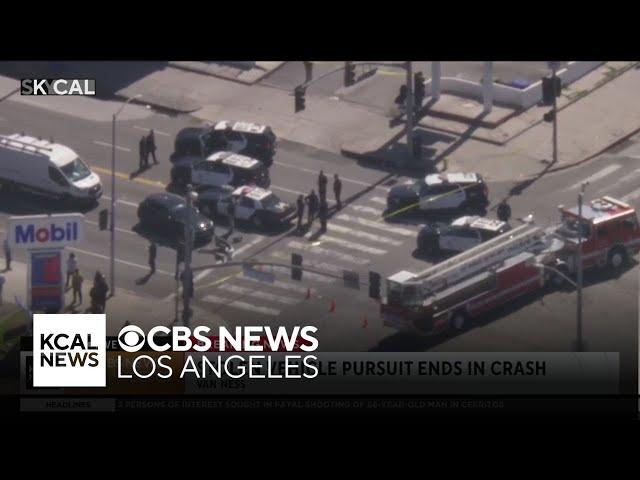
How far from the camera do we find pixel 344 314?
77.4 m

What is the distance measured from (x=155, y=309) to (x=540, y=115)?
73.8 ft

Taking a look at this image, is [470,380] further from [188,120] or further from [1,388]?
[188,120]

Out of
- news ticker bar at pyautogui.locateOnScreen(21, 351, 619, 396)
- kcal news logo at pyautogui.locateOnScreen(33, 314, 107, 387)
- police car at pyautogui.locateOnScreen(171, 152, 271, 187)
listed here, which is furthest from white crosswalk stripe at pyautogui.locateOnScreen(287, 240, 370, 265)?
kcal news logo at pyautogui.locateOnScreen(33, 314, 107, 387)

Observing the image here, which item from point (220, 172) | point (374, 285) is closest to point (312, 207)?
point (220, 172)

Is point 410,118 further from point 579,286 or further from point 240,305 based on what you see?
point 579,286

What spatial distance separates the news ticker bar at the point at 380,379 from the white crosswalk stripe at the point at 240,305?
499 cm

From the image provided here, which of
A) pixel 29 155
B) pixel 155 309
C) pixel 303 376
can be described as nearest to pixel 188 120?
pixel 29 155

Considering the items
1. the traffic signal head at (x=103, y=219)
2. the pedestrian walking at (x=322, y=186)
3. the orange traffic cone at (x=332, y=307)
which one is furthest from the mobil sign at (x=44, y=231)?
the pedestrian walking at (x=322, y=186)

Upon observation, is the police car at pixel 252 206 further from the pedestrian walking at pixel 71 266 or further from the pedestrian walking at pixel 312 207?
the pedestrian walking at pixel 71 266

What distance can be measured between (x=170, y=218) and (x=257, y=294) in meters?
4.92

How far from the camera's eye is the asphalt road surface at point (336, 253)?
7706 cm

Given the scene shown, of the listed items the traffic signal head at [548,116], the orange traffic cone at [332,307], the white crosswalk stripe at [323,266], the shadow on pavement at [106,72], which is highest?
the shadow on pavement at [106,72]

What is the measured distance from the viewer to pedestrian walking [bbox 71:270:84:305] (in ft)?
251

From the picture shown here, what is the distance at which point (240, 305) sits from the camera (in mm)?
78125
